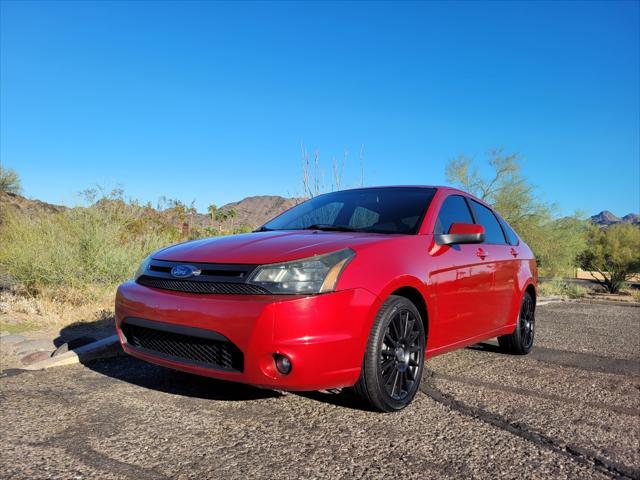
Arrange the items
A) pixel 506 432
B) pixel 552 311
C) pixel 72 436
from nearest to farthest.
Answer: pixel 72 436
pixel 506 432
pixel 552 311

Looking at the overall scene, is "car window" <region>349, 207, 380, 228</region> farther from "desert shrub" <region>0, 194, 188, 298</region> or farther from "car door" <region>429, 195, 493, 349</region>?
"desert shrub" <region>0, 194, 188, 298</region>

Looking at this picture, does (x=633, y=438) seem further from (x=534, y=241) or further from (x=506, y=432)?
(x=534, y=241)

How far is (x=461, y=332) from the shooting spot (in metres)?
4.07

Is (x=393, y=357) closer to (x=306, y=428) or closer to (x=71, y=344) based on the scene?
(x=306, y=428)

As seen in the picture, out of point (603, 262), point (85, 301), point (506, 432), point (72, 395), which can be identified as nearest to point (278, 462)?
point (506, 432)

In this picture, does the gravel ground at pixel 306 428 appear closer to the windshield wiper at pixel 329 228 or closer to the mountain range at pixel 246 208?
the windshield wiper at pixel 329 228

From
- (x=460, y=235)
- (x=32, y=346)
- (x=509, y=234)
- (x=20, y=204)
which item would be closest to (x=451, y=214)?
(x=460, y=235)

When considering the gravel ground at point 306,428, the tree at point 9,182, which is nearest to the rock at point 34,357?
the gravel ground at point 306,428

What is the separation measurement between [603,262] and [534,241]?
9.93 metres

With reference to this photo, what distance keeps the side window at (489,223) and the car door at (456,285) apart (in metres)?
0.38

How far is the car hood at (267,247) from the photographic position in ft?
9.98

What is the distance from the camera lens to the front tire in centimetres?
304

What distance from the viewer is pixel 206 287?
3041 mm

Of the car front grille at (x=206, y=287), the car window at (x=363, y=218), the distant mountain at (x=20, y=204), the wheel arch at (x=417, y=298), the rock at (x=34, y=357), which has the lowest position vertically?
the rock at (x=34, y=357)
